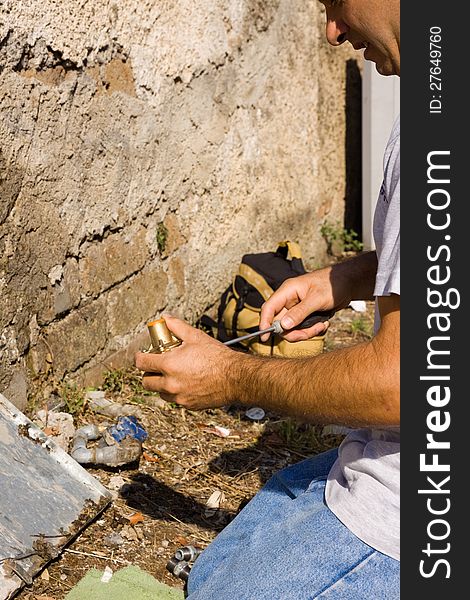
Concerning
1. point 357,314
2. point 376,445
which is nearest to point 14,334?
point 376,445

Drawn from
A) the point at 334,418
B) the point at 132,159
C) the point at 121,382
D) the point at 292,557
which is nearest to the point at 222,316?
the point at 121,382

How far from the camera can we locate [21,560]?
2.35 meters

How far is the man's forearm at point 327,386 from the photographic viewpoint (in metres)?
1.70

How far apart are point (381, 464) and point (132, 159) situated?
6.68 ft

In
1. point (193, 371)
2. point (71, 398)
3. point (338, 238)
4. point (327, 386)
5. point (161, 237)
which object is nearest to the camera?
point (327, 386)

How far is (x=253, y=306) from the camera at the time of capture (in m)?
4.17

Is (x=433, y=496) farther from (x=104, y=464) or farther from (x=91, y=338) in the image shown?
(x=91, y=338)

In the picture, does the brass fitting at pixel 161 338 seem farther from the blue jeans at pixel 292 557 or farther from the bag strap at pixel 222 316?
the bag strap at pixel 222 316

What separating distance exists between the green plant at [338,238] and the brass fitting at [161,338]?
380cm

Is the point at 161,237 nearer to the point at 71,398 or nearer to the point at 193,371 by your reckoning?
the point at 71,398

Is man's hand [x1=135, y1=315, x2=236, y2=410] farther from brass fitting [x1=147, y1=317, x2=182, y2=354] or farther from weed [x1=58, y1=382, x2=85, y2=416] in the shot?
weed [x1=58, y1=382, x2=85, y2=416]

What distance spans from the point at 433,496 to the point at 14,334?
5.52 feet

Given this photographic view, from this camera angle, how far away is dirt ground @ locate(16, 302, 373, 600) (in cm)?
255

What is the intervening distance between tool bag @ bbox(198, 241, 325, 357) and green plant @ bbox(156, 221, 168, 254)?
19.1 inches
